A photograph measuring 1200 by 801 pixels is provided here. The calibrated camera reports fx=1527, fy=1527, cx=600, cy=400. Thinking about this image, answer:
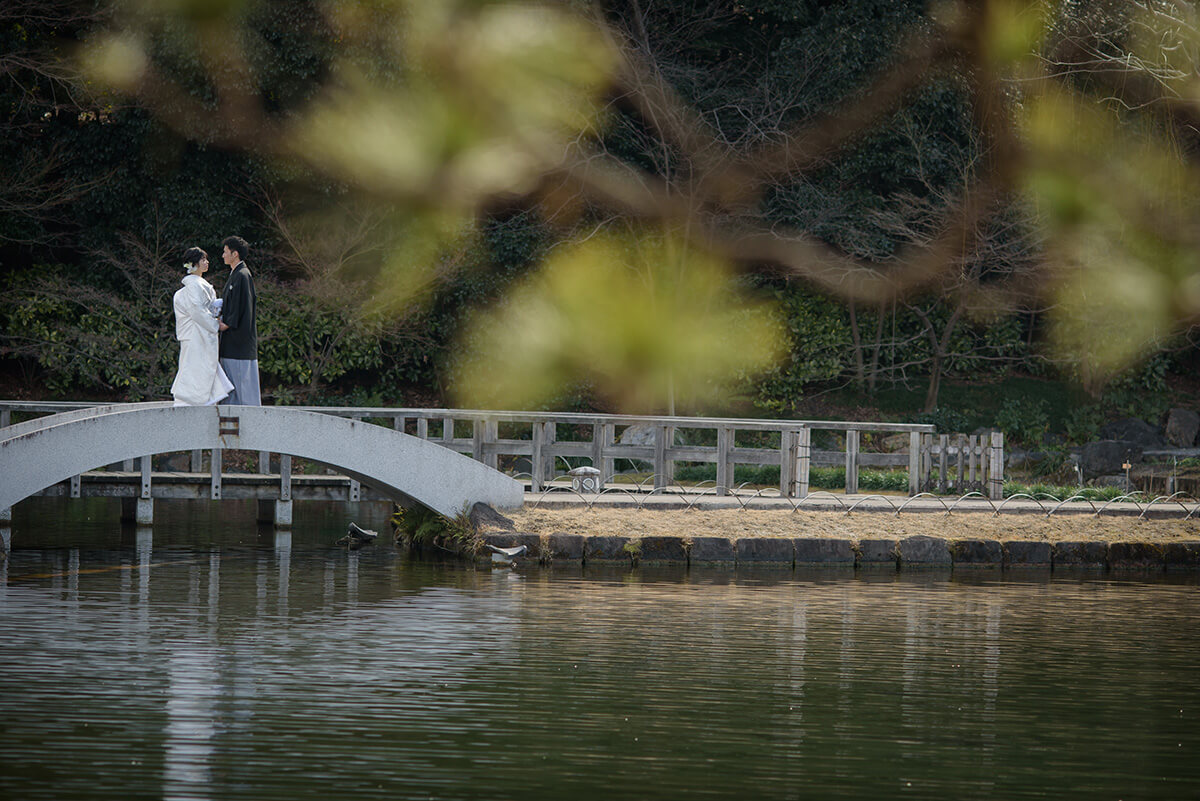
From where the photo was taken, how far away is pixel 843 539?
16734 millimetres

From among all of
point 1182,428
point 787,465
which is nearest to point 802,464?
point 787,465

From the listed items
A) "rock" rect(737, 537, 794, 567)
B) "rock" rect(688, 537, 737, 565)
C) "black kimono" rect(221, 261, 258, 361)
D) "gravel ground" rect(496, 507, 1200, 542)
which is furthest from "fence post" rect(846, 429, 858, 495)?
"black kimono" rect(221, 261, 258, 361)

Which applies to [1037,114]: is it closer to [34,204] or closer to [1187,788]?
[34,204]

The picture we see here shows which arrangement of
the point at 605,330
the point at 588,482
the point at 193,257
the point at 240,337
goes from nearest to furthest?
the point at 193,257, the point at 240,337, the point at 588,482, the point at 605,330

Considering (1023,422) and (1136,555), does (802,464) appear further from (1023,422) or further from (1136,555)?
(1023,422)

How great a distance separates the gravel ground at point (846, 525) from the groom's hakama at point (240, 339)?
2.97 m

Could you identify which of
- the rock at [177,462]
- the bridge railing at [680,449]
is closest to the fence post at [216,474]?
the bridge railing at [680,449]

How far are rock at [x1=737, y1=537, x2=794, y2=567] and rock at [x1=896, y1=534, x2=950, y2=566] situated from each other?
4.27ft

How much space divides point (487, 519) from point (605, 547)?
4.35 ft

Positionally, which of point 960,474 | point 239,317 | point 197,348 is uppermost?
point 239,317

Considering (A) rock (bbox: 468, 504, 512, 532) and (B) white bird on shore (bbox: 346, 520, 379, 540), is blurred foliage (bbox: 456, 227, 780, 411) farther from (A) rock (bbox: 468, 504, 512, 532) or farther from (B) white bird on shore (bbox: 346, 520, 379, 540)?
(A) rock (bbox: 468, 504, 512, 532)

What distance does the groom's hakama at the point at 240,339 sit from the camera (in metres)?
15.4

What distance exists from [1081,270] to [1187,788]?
70.9 ft

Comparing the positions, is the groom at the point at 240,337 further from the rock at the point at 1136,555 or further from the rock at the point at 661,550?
the rock at the point at 1136,555
